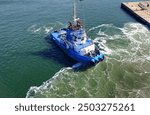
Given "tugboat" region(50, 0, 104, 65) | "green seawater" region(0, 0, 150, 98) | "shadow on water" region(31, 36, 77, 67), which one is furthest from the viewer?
"shadow on water" region(31, 36, 77, 67)

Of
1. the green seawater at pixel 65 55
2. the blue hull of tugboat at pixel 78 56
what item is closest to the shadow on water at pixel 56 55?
the green seawater at pixel 65 55

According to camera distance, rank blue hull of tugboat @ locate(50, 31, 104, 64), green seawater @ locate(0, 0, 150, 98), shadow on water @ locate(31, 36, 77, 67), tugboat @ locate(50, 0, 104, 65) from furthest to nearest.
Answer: shadow on water @ locate(31, 36, 77, 67)
tugboat @ locate(50, 0, 104, 65)
blue hull of tugboat @ locate(50, 31, 104, 64)
green seawater @ locate(0, 0, 150, 98)

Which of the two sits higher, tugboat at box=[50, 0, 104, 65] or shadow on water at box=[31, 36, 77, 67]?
tugboat at box=[50, 0, 104, 65]

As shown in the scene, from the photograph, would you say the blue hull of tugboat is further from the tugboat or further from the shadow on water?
the shadow on water

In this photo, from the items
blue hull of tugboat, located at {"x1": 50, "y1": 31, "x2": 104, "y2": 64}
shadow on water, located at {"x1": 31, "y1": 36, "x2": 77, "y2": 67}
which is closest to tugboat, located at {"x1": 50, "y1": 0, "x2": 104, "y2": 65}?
blue hull of tugboat, located at {"x1": 50, "y1": 31, "x2": 104, "y2": 64}

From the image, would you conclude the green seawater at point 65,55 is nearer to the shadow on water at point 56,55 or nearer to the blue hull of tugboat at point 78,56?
the shadow on water at point 56,55

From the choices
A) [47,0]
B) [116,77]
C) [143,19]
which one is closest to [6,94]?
[116,77]

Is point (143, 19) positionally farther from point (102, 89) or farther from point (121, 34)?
point (102, 89)

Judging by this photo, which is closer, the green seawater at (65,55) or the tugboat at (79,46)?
the green seawater at (65,55)

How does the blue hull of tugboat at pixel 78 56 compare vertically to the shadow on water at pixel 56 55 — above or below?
above
